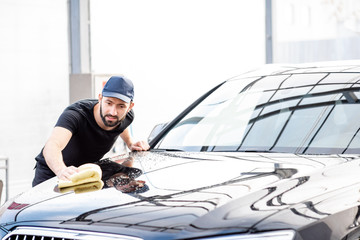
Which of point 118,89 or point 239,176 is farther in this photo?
point 118,89

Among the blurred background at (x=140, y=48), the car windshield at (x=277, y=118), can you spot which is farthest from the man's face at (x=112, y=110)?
the blurred background at (x=140, y=48)

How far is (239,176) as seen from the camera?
340cm

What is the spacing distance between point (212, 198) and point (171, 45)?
8.35 meters

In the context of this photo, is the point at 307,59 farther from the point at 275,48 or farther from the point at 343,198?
the point at 343,198

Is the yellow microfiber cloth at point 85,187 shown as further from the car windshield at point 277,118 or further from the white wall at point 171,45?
the white wall at point 171,45

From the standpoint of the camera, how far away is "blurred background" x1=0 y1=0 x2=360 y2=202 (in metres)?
9.42

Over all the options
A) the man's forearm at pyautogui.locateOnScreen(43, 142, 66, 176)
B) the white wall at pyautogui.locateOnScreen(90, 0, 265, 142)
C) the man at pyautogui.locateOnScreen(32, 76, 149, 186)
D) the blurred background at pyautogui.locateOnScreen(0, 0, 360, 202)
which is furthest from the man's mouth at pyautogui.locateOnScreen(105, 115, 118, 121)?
the white wall at pyautogui.locateOnScreen(90, 0, 265, 142)

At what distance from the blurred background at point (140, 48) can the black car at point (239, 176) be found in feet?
12.7

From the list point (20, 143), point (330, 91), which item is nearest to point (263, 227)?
point (330, 91)

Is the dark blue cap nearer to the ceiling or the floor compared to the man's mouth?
nearer to the ceiling

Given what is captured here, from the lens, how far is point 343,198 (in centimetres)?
305

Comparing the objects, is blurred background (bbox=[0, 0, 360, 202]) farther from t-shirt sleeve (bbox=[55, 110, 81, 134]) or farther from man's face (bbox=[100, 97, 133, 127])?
man's face (bbox=[100, 97, 133, 127])

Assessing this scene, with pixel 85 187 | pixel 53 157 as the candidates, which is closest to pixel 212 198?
pixel 85 187

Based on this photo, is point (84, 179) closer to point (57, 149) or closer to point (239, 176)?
point (239, 176)
